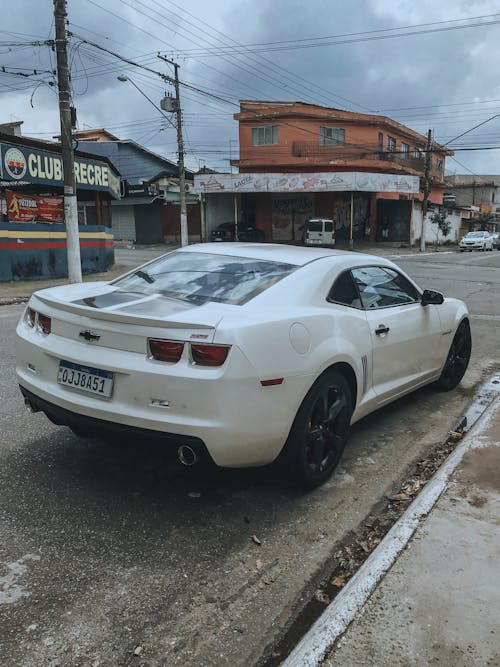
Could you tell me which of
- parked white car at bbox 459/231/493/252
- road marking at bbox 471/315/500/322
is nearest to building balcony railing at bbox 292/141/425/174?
parked white car at bbox 459/231/493/252

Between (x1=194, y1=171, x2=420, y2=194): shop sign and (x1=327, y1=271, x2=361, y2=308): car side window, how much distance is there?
105 ft

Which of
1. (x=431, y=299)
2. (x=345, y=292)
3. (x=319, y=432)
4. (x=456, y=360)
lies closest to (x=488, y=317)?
(x=456, y=360)

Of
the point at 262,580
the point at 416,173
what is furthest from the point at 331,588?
the point at 416,173

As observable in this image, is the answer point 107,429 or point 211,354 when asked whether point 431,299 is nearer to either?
point 211,354

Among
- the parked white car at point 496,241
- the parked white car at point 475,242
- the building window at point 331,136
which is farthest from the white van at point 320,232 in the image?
the parked white car at point 496,241

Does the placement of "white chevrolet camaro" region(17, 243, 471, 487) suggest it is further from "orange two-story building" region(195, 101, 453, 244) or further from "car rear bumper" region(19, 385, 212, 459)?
"orange two-story building" region(195, 101, 453, 244)

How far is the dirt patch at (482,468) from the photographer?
354 centimetres

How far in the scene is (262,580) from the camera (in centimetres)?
274

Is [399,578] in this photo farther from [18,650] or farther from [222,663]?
[18,650]

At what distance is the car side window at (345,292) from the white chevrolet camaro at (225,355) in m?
0.01

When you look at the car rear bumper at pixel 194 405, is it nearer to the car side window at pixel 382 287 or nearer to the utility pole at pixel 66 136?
the car side window at pixel 382 287

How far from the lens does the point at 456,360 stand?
19.0ft

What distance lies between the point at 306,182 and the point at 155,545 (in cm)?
3439

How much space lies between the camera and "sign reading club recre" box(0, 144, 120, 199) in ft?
50.6
